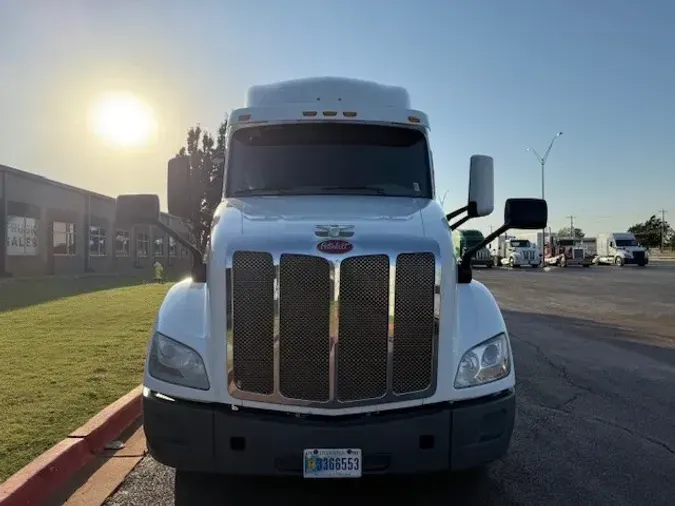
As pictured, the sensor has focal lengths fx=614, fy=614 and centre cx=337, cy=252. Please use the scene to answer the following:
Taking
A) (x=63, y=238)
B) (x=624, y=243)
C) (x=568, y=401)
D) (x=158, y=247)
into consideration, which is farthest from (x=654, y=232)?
(x=568, y=401)

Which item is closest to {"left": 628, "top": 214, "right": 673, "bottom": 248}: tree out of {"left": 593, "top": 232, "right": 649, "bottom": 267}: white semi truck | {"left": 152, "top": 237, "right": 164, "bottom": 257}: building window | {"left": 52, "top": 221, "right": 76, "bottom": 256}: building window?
{"left": 593, "top": 232, "right": 649, "bottom": 267}: white semi truck

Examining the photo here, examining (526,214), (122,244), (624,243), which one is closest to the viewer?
(526,214)

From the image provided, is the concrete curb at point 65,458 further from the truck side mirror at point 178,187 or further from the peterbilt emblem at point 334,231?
the peterbilt emblem at point 334,231

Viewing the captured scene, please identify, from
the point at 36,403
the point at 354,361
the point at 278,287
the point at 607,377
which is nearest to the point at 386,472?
the point at 354,361

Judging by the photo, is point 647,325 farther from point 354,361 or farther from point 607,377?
point 354,361

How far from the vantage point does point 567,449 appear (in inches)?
202

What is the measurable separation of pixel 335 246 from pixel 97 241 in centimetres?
3611

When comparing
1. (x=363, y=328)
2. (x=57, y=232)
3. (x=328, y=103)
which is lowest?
(x=363, y=328)

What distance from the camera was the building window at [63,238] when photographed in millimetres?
30955

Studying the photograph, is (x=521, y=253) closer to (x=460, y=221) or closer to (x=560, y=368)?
(x=560, y=368)

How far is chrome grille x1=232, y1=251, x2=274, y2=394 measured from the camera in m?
3.52

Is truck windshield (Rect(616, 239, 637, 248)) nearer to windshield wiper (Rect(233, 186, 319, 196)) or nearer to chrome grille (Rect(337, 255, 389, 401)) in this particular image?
windshield wiper (Rect(233, 186, 319, 196))

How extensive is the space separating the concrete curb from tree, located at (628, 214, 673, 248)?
119887mm

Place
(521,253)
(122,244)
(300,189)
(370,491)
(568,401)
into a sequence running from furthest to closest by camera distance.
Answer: (521,253)
(122,244)
(568,401)
(300,189)
(370,491)
